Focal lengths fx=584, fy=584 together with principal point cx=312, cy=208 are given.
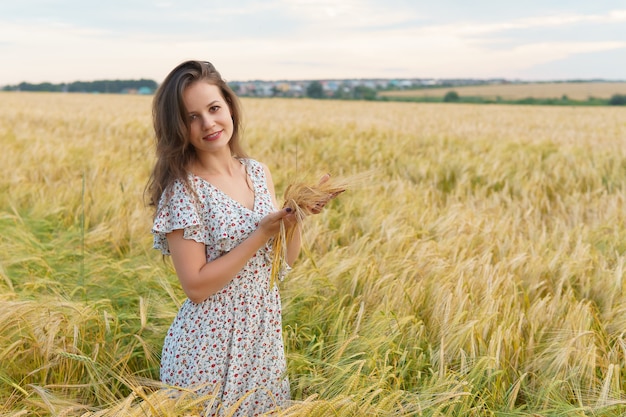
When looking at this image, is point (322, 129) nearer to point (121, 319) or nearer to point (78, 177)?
point (78, 177)

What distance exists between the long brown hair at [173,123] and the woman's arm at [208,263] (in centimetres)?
19

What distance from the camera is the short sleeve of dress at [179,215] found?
1.76 metres

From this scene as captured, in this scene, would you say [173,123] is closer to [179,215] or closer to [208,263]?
[179,215]

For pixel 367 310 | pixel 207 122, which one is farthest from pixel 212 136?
pixel 367 310

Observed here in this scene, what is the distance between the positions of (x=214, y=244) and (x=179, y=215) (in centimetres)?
15

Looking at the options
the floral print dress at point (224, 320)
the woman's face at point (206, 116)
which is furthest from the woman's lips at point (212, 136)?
the floral print dress at point (224, 320)

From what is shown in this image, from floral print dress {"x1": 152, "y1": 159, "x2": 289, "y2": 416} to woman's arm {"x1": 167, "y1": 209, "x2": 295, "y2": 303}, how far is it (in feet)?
0.12

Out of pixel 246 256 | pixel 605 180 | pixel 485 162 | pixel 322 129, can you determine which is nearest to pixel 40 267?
pixel 246 256

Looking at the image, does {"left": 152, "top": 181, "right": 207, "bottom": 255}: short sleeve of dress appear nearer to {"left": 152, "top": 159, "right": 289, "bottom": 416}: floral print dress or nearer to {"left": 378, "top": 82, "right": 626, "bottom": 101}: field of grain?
{"left": 152, "top": 159, "right": 289, "bottom": 416}: floral print dress

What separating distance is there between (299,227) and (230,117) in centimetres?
45

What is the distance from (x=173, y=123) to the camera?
1.78 m

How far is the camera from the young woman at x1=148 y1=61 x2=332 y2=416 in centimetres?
A: 178

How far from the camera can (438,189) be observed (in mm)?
5816

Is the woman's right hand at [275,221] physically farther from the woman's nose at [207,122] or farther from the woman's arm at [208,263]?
the woman's nose at [207,122]
